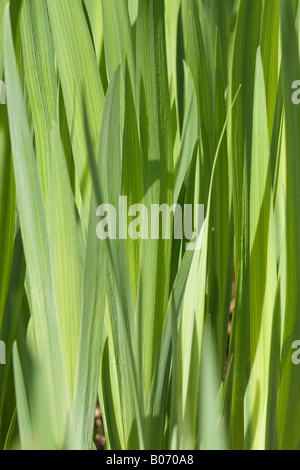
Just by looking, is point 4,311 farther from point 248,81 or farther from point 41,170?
point 248,81

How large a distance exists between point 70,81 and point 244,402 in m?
0.32

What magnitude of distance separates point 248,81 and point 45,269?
0.82 feet

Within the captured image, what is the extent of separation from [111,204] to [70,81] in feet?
0.37

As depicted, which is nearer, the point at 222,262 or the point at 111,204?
the point at 111,204

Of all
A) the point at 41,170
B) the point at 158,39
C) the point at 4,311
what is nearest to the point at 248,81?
the point at 158,39

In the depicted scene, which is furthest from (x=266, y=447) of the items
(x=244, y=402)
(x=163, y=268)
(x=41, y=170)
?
(x=41, y=170)

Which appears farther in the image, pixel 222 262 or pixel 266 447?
pixel 222 262

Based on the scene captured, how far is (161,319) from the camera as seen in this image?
46 centimetres

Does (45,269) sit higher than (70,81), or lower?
lower
